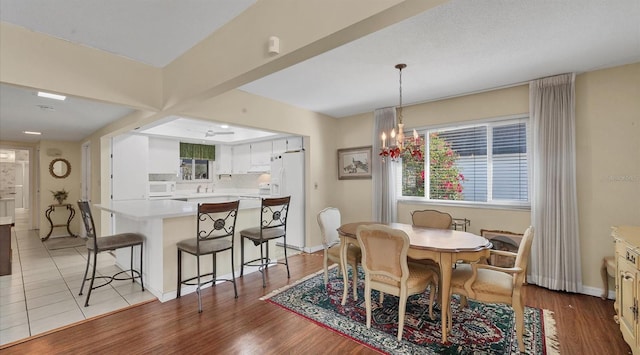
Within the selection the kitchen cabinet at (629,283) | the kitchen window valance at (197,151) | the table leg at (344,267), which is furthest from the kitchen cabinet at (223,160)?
the kitchen cabinet at (629,283)

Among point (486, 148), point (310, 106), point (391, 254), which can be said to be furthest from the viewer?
point (310, 106)

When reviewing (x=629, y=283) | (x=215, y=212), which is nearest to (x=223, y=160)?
(x=215, y=212)

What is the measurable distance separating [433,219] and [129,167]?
528cm

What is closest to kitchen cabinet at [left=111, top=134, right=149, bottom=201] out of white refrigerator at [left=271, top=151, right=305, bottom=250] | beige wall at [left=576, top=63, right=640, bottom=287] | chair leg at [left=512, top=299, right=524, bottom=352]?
white refrigerator at [left=271, top=151, right=305, bottom=250]

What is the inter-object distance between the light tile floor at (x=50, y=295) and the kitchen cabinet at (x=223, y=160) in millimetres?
2866

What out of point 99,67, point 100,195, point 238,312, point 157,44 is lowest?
point 238,312

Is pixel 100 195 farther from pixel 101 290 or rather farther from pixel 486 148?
pixel 486 148

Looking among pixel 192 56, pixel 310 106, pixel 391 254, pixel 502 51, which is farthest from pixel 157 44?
pixel 502 51

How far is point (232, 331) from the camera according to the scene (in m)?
2.39

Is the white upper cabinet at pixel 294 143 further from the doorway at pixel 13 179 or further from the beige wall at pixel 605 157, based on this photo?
the doorway at pixel 13 179

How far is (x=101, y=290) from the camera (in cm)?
322

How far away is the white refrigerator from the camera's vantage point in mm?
5008

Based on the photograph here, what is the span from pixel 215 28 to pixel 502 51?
2621mm

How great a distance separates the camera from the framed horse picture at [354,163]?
4.95 meters
